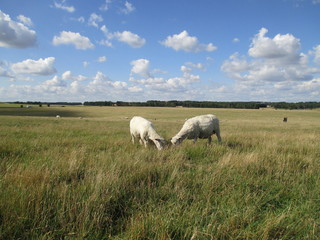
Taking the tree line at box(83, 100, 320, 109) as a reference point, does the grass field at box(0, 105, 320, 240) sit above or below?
below

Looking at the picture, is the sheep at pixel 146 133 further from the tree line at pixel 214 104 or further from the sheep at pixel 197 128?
the tree line at pixel 214 104

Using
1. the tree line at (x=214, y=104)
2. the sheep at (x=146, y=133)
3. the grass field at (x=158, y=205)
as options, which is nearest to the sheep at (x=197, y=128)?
the sheep at (x=146, y=133)

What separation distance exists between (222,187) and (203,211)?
3.41 feet

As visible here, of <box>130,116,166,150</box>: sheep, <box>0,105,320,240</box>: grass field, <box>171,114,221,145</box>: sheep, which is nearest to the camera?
<box>0,105,320,240</box>: grass field

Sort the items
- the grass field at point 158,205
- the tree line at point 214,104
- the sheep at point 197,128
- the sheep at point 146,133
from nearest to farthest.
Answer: the grass field at point 158,205, the sheep at point 146,133, the sheep at point 197,128, the tree line at point 214,104

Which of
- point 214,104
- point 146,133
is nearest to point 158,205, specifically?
point 146,133

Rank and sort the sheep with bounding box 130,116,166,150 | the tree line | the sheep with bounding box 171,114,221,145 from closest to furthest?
1. the sheep with bounding box 130,116,166,150
2. the sheep with bounding box 171,114,221,145
3. the tree line

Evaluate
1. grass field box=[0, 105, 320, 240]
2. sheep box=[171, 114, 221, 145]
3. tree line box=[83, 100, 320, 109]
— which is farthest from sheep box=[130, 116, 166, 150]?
tree line box=[83, 100, 320, 109]

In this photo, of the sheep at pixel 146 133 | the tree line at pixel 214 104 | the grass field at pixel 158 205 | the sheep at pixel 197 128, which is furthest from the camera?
the tree line at pixel 214 104

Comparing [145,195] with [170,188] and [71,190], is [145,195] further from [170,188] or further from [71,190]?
[71,190]

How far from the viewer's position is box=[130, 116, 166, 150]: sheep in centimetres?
862

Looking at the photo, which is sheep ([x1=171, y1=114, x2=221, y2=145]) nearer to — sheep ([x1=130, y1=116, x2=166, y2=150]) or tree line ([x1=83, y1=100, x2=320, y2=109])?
sheep ([x1=130, y1=116, x2=166, y2=150])

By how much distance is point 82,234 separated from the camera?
2303 mm

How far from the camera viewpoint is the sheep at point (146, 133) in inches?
339
